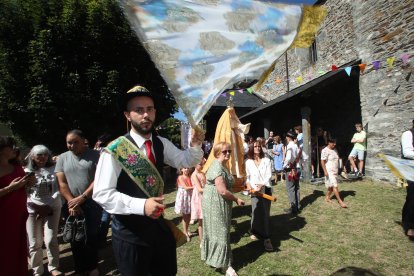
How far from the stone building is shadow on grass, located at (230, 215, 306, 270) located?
4738 millimetres

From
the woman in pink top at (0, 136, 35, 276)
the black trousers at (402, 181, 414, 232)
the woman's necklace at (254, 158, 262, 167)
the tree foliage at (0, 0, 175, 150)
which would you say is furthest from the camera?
the tree foliage at (0, 0, 175, 150)

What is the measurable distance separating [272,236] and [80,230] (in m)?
3.47

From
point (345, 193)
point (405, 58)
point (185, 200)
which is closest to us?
point (185, 200)

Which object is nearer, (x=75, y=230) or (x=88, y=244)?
(x=75, y=230)

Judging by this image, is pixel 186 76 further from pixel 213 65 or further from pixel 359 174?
pixel 359 174

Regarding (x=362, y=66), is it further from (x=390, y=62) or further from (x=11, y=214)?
(x=11, y=214)

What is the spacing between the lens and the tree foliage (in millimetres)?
9445

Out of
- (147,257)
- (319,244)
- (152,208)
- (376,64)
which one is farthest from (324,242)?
(376,64)

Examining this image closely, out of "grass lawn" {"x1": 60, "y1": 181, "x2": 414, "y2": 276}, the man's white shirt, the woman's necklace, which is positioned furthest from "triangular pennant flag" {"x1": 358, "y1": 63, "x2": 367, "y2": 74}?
the man's white shirt

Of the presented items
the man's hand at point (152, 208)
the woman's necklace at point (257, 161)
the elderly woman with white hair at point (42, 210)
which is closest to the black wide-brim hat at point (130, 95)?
the man's hand at point (152, 208)

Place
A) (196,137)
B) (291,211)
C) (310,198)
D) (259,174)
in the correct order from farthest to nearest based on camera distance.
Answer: (310,198)
(291,211)
(259,174)
(196,137)

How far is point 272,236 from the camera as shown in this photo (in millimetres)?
5465

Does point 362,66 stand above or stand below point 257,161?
above

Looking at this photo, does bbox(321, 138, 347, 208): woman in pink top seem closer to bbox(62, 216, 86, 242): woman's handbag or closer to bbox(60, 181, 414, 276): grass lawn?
bbox(60, 181, 414, 276): grass lawn
